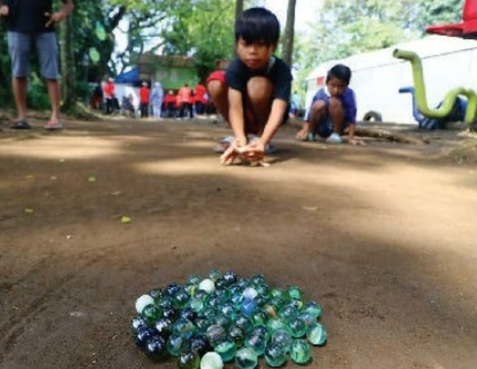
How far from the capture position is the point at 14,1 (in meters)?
4.80

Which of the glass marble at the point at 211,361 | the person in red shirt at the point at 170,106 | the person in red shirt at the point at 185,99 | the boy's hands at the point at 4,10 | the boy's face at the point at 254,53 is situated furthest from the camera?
the person in red shirt at the point at 170,106

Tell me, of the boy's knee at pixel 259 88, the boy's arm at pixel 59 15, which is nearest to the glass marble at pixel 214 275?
the boy's knee at pixel 259 88

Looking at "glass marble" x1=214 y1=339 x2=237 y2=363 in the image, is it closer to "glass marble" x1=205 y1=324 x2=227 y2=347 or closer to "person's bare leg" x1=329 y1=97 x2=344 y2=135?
"glass marble" x1=205 y1=324 x2=227 y2=347

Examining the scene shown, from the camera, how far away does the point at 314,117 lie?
537cm

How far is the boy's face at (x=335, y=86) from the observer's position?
5.06 meters

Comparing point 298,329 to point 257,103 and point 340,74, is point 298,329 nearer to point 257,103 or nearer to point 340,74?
point 257,103

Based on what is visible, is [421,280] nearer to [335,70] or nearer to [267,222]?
[267,222]

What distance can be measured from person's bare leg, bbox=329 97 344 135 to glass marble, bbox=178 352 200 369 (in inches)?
175

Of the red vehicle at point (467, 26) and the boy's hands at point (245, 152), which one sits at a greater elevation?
the red vehicle at point (467, 26)

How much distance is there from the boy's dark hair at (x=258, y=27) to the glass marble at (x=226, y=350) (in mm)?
2518

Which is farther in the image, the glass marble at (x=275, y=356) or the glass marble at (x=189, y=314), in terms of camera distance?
the glass marble at (x=189, y=314)

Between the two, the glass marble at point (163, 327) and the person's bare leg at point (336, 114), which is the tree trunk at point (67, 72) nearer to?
the person's bare leg at point (336, 114)

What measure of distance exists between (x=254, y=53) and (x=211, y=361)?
262cm

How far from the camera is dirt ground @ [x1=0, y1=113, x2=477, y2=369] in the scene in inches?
46.8
